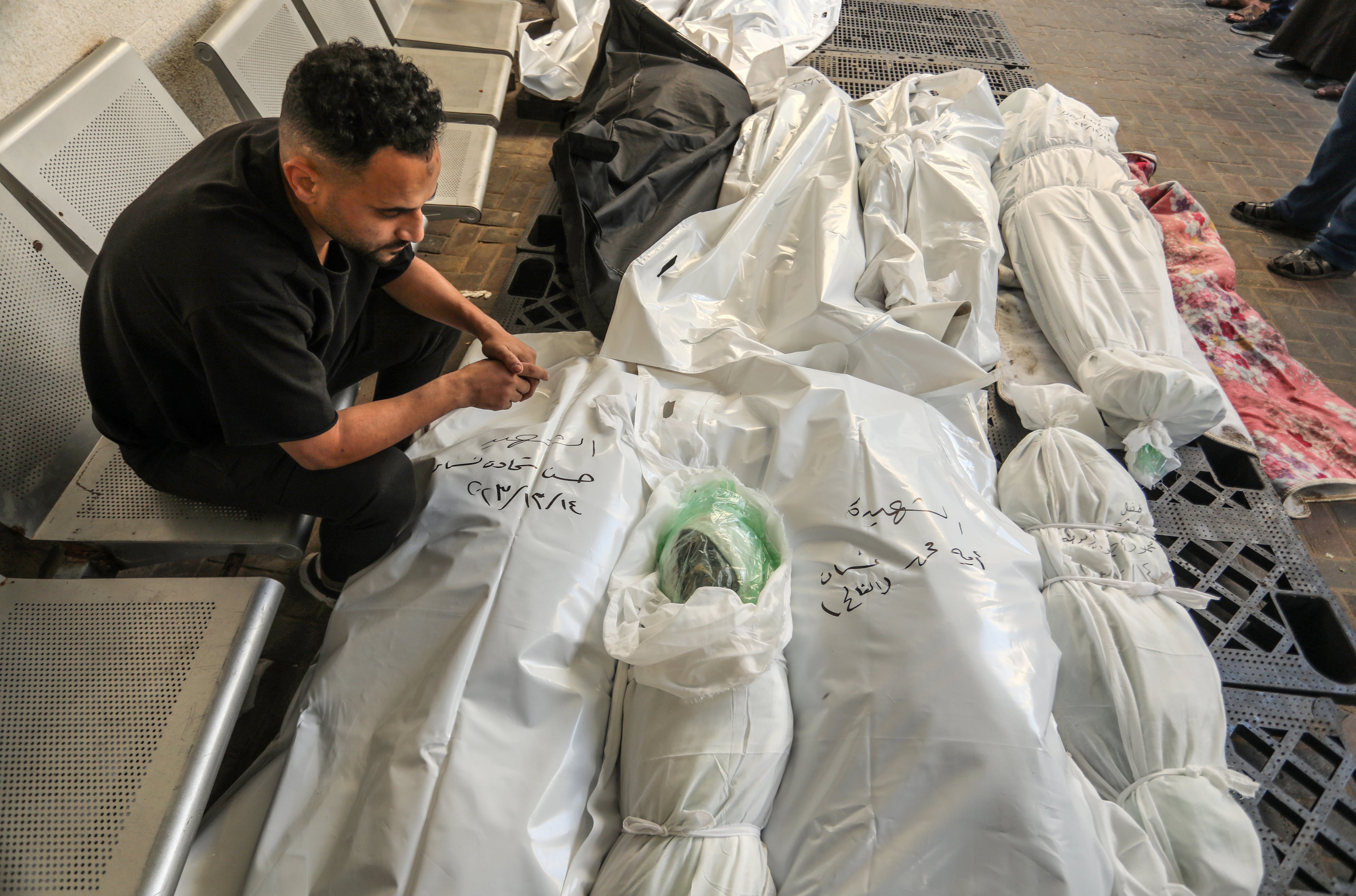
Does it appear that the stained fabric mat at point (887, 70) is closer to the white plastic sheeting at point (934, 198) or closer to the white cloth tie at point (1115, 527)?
the white plastic sheeting at point (934, 198)

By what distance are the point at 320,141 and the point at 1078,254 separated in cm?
207

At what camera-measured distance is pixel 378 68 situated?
1009 millimetres

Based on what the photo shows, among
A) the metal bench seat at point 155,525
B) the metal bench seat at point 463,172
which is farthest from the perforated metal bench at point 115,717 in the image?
the metal bench seat at point 463,172

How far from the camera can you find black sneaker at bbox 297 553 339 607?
65.9 inches

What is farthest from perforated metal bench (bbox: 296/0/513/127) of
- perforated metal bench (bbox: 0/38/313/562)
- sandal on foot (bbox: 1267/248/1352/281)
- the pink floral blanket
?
sandal on foot (bbox: 1267/248/1352/281)

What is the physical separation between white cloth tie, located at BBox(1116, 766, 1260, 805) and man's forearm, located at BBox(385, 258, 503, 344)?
1.48 m

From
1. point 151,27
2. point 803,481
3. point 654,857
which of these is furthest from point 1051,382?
point 151,27

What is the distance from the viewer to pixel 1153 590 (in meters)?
1.36

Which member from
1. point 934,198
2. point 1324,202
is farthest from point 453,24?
point 1324,202

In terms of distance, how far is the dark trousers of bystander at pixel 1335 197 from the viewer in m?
2.83

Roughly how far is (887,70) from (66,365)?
3269 millimetres

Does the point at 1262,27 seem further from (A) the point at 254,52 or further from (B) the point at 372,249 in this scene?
(B) the point at 372,249

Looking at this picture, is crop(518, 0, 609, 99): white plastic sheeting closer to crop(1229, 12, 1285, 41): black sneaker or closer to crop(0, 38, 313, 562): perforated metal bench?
crop(0, 38, 313, 562): perforated metal bench

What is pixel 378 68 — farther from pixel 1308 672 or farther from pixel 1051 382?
pixel 1308 672
